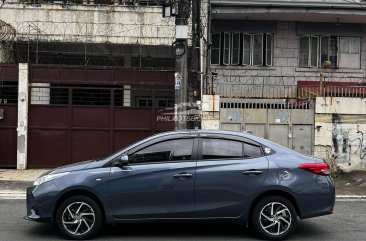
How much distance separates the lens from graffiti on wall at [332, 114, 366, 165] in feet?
48.8

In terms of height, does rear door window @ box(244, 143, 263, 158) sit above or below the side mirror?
above

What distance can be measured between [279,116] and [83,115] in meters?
6.11

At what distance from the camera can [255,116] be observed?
1508 cm

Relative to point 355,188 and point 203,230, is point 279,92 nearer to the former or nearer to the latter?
point 355,188

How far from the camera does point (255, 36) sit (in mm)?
19125

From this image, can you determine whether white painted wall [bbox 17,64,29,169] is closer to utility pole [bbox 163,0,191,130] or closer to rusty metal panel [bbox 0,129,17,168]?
rusty metal panel [bbox 0,129,17,168]

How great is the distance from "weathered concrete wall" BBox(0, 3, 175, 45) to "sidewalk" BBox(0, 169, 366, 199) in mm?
4599

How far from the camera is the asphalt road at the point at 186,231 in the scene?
7254 millimetres

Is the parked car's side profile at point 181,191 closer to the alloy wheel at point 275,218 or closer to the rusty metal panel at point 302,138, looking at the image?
the alloy wheel at point 275,218

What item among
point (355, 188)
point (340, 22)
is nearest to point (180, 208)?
point (355, 188)

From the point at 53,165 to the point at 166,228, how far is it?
8997 millimetres

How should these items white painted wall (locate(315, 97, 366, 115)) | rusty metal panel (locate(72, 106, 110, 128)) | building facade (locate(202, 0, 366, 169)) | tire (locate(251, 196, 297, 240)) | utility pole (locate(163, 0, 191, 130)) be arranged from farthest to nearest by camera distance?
1. rusty metal panel (locate(72, 106, 110, 128))
2. building facade (locate(202, 0, 366, 169))
3. white painted wall (locate(315, 97, 366, 115))
4. utility pole (locate(163, 0, 191, 130))
5. tire (locate(251, 196, 297, 240))

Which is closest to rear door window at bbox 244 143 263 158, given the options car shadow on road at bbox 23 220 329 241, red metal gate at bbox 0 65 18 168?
car shadow on road at bbox 23 220 329 241

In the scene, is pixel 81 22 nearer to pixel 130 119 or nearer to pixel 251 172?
pixel 130 119
